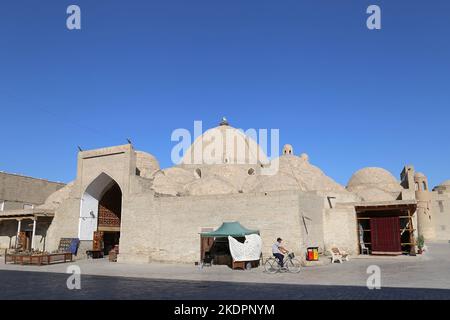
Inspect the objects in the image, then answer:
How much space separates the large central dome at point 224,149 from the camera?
33.2 metres

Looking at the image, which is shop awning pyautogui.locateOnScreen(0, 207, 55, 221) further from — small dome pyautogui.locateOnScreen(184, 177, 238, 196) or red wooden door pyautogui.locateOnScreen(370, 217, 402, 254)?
red wooden door pyautogui.locateOnScreen(370, 217, 402, 254)

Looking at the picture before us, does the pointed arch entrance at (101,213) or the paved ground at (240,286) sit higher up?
the pointed arch entrance at (101,213)

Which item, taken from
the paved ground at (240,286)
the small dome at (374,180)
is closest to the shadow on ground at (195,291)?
the paved ground at (240,286)

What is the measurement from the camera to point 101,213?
1045 inches

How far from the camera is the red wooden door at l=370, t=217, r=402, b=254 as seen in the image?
21.7 meters

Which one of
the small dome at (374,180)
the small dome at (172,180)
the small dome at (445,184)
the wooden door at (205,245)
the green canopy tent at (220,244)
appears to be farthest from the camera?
the small dome at (445,184)

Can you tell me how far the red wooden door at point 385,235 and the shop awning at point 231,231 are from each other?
8.12 m

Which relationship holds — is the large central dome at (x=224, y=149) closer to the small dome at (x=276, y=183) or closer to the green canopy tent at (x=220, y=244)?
the small dome at (x=276, y=183)

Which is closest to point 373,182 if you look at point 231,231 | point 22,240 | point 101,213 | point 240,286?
point 231,231

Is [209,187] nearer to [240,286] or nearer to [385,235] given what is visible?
[385,235]

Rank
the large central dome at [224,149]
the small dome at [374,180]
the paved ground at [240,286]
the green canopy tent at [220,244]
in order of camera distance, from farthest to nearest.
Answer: the small dome at [374,180] < the large central dome at [224,149] < the green canopy tent at [220,244] < the paved ground at [240,286]

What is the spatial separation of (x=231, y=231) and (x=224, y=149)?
53.4 feet
